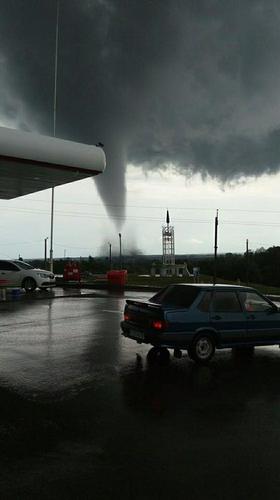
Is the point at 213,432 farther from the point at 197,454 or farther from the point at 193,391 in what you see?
the point at 193,391

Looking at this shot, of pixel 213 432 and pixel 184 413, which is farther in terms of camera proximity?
pixel 184 413

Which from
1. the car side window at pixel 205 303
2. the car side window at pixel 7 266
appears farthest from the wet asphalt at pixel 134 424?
the car side window at pixel 7 266

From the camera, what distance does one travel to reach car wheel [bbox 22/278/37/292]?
83.8 ft

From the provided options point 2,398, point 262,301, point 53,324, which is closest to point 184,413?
point 2,398

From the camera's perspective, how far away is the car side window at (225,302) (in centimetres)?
967

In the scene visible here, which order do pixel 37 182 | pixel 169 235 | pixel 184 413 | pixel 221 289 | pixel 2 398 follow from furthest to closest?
1. pixel 169 235
2. pixel 37 182
3. pixel 221 289
4. pixel 2 398
5. pixel 184 413

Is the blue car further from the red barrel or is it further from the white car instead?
the red barrel

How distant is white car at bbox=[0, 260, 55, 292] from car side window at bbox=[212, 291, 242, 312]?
1701 cm

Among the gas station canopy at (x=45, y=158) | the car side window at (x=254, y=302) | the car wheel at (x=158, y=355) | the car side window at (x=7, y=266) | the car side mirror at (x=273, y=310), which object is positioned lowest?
the car wheel at (x=158, y=355)

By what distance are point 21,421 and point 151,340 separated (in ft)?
12.1

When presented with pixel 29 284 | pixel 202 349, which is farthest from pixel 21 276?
pixel 202 349

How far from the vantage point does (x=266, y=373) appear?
8.69 metres

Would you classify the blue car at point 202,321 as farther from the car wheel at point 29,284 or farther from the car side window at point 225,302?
the car wheel at point 29,284

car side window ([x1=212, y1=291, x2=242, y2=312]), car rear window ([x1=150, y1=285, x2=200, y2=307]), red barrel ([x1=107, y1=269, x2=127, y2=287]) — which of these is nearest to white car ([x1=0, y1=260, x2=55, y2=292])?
red barrel ([x1=107, y1=269, x2=127, y2=287])
